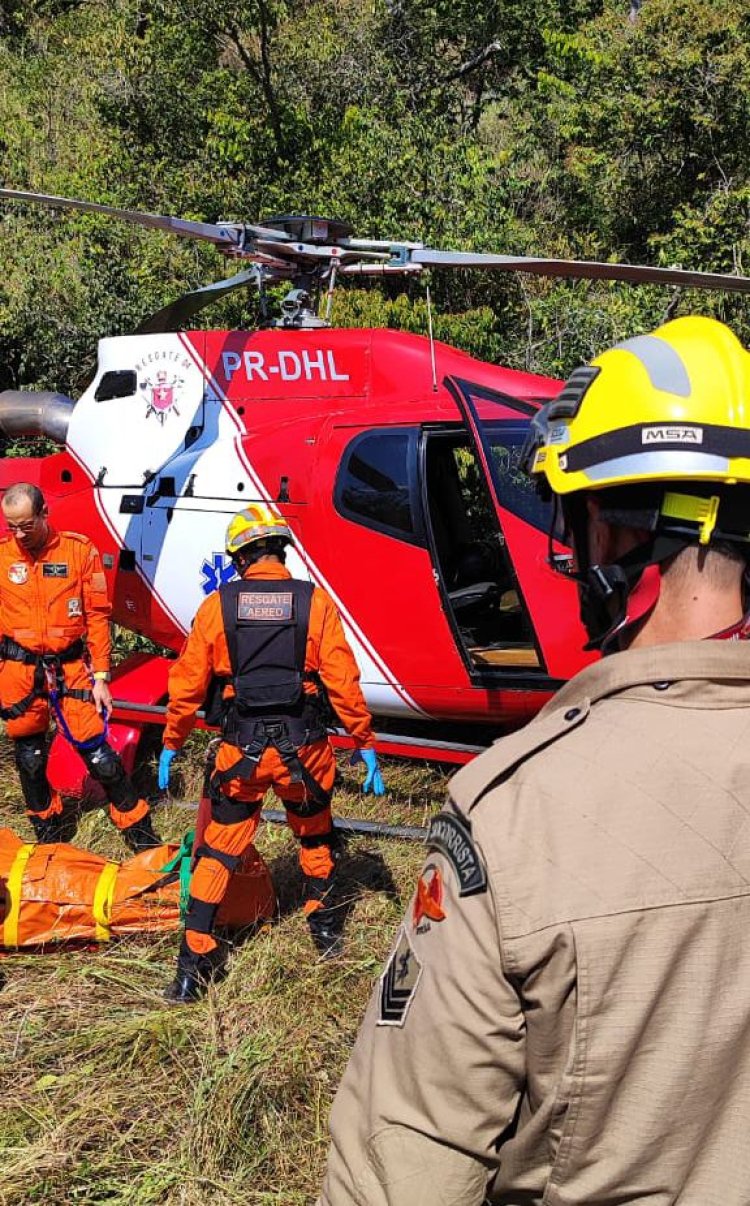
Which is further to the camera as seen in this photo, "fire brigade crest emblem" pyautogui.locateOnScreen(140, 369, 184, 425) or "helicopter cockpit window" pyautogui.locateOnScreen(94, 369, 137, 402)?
"helicopter cockpit window" pyautogui.locateOnScreen(94, 369, 137, 402)

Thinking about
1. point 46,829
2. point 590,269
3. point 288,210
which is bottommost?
point 46,829

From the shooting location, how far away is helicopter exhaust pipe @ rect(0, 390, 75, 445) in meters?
6.50

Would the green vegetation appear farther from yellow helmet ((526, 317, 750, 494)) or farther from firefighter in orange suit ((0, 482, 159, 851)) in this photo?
yellow helmet ((526, 317, 750, 494))

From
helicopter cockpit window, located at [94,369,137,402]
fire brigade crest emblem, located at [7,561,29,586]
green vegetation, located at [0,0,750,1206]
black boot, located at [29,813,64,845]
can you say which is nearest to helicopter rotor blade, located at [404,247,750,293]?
helicopter cockpit window, located at [94,369,137,402]

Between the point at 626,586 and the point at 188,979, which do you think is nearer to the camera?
the point at 626,586

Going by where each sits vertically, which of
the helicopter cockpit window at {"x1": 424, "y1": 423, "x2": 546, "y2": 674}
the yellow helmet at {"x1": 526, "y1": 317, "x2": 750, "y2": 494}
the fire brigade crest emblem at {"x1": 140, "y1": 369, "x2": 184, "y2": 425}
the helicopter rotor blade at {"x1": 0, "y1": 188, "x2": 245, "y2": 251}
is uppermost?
the helicopter rotor blade at {"x1": 0, "y1": 188, "x2": 245, "y2": 251}

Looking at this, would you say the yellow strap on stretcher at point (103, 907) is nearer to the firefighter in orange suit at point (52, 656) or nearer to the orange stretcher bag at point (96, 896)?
the orange stretcher bag at point (96, 896)

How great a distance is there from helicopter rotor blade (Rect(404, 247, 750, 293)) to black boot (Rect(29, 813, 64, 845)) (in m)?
3.57

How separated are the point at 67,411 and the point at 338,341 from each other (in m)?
2.07

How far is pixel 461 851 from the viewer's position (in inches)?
40.5

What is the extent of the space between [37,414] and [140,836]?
308 cm

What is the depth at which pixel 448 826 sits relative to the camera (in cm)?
107

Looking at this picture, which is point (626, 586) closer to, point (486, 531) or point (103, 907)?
point (103, 907)

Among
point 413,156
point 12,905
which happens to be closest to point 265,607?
point 12,905
